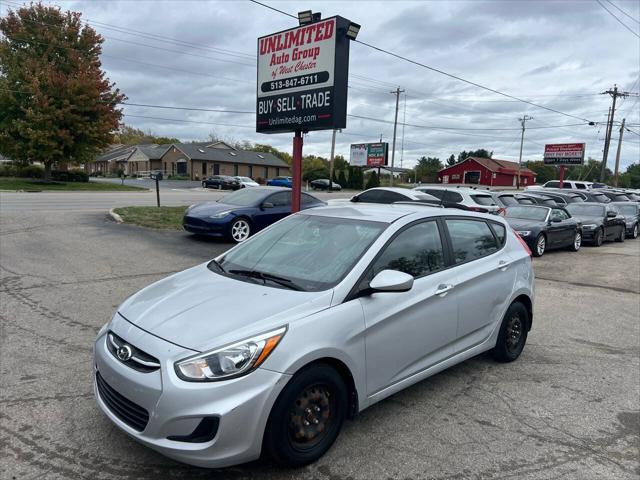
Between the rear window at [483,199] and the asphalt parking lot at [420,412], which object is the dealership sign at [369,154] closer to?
the rear window at [483,199]

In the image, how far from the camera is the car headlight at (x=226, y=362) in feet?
8.59

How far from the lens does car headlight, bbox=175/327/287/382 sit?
8.59 ft

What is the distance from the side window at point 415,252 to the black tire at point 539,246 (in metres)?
10.1

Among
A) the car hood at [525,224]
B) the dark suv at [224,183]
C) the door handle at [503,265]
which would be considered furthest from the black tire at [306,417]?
the dark suv at [224,183]

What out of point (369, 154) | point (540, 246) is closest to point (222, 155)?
point (369, 154)

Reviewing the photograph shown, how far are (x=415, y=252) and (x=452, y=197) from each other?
1175 cm

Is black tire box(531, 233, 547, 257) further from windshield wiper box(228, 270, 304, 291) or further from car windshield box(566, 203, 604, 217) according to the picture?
windshield wiper box(228, 270, 304, 291)

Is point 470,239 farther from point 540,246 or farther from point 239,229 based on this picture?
point 540,246

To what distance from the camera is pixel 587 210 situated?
17.5 m

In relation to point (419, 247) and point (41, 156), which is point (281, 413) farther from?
point (41, 156)

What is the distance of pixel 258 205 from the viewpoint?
12055 millimetres

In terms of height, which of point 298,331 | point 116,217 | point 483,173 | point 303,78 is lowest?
point 116,217

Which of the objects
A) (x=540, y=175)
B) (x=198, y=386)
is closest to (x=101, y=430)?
(x=198, y=386)

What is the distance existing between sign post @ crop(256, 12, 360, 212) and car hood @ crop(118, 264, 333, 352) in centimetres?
728
